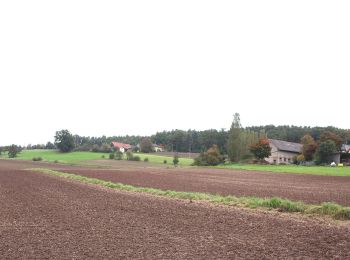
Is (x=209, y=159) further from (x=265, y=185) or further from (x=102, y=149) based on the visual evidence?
(x=265, y=185)

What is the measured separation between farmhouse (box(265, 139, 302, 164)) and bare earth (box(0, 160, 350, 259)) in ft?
382

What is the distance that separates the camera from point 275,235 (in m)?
14.8

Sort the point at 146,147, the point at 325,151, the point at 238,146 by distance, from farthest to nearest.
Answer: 1. the point at 146,147
2. the point at 238,146
3. the point at 325,151

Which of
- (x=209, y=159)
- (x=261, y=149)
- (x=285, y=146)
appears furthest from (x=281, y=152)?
(x=209, y=159)

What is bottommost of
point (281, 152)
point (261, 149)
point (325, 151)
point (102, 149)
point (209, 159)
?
point (209, 159)

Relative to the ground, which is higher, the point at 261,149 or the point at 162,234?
the point at 261,149

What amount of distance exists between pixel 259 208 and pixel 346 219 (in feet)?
17.1

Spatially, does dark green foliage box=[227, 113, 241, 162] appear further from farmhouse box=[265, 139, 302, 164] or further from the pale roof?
the pale roof

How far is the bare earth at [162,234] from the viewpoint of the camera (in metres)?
12.1

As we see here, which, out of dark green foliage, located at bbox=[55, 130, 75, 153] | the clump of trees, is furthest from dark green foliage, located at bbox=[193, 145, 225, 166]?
dark green foliage, located at bbox=[55, 130, 75, 153]

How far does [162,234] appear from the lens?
15.4m

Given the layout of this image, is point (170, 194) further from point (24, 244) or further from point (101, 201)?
point (24, 244)

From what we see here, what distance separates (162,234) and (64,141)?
160 m

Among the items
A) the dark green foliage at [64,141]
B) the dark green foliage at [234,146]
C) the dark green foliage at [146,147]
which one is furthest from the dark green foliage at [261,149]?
the dark green foliage at [64,141]
